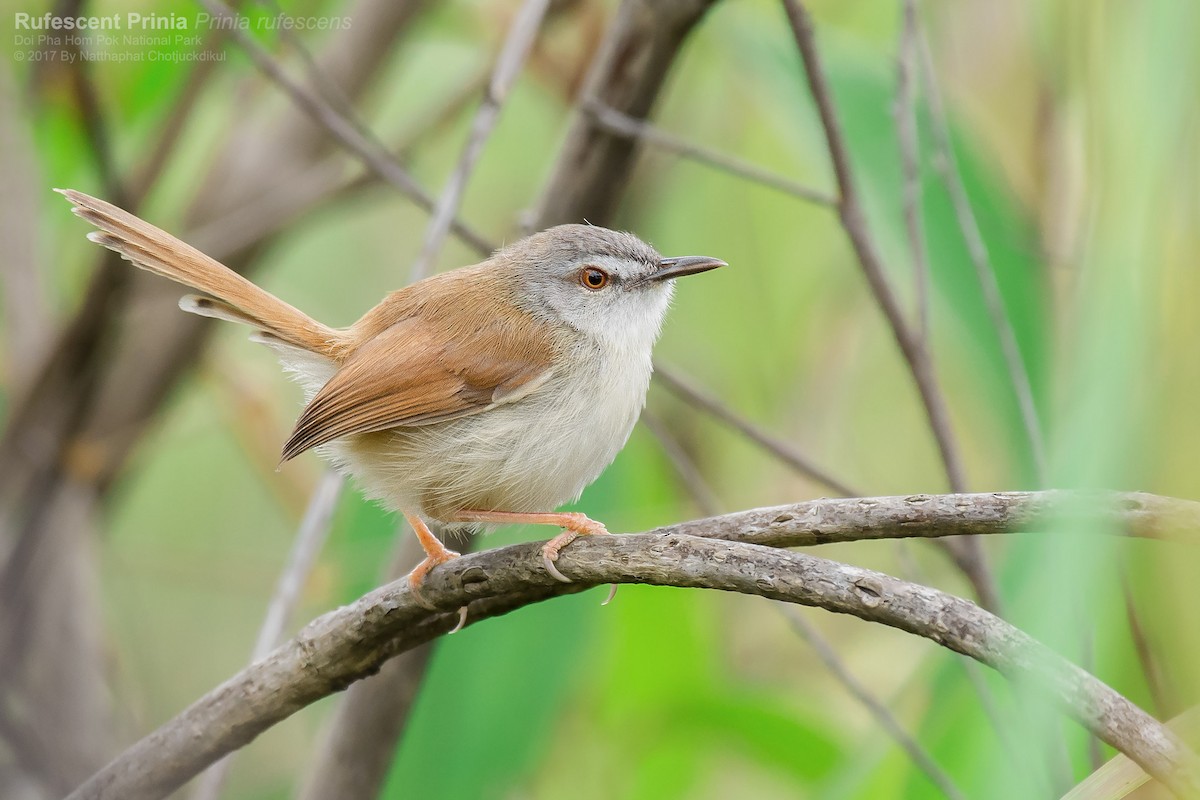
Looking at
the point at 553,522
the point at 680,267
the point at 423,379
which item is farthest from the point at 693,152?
the point at 553,522

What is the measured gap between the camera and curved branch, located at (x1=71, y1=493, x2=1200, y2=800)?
132 cm

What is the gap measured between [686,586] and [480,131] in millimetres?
1712

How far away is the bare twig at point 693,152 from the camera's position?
2.92 m

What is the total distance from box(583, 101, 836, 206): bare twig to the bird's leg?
1165mm

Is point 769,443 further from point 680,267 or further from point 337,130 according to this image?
point 337,130

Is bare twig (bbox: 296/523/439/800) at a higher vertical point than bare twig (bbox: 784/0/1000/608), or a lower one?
lower

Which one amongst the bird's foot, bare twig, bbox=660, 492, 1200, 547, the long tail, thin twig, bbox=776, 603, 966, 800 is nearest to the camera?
bare twig, bbox=660, 492, 1200, 547

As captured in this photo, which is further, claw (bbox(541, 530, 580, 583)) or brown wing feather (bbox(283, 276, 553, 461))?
brown wing feather (bbox(283, 276, 553, 461))

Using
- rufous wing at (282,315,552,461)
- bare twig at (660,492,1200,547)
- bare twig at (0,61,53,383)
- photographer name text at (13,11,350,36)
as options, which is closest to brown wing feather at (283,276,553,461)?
rufous wing at (282,315,552,461)

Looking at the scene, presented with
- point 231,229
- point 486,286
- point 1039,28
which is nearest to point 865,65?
point 1039,28

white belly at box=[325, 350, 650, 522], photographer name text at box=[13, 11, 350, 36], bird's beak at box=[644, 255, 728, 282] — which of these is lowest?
white belly at box=[325, 350, 650, 522]

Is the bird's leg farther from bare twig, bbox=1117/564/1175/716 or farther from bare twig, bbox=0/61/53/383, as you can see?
bare twig, bbox=0/61/53/383

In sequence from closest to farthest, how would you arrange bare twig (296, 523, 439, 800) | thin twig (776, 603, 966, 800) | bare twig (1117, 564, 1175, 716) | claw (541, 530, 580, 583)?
bare twig (1117, 564, 1175, 716), claw (541, 530, 580, 583), thin twig (776, 603, 966, 800), bare twig (296, 523, 439, 800)

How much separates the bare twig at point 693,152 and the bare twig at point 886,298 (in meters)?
0.08
